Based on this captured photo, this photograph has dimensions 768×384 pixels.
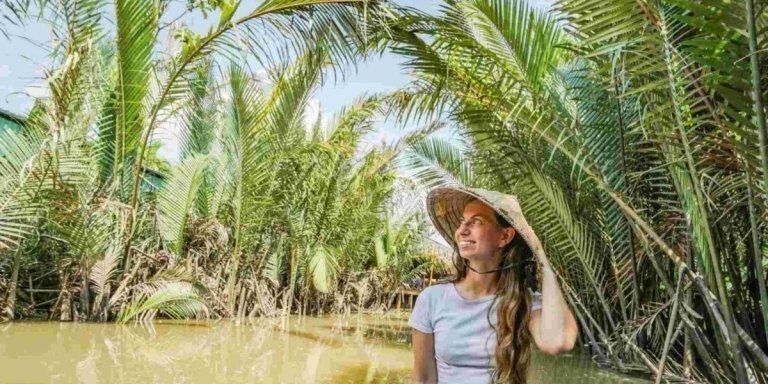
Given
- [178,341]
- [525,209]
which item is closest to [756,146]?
[525,209]

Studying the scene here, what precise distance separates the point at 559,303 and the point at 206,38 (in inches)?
211

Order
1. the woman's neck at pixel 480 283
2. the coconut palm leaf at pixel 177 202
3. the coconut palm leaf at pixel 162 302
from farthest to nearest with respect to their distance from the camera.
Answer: the coconut palm leaf at pixel 177 202 < the coconut palm leaf at pixel 162 302 < the woman's neck at pixel 480 283

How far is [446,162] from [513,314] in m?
7.68

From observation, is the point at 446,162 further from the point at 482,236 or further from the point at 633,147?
the point at 482,236

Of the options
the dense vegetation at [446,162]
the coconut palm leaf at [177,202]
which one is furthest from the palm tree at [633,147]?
the coconut palm leaf at [177,202]

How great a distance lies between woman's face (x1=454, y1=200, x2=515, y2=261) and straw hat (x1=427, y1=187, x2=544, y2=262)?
1.6 inches

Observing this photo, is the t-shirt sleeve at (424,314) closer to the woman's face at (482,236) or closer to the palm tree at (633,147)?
the woman's face at (482,236)

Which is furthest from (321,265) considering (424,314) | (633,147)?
(424,314)

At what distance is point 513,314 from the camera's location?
154cm

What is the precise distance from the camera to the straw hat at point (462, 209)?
1578 millimetres

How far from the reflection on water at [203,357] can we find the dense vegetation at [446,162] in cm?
56

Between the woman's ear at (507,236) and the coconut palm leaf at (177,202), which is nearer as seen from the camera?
the woman's ear at (507,236)

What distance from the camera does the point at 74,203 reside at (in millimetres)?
6727

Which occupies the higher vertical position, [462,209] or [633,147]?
[633,147]
